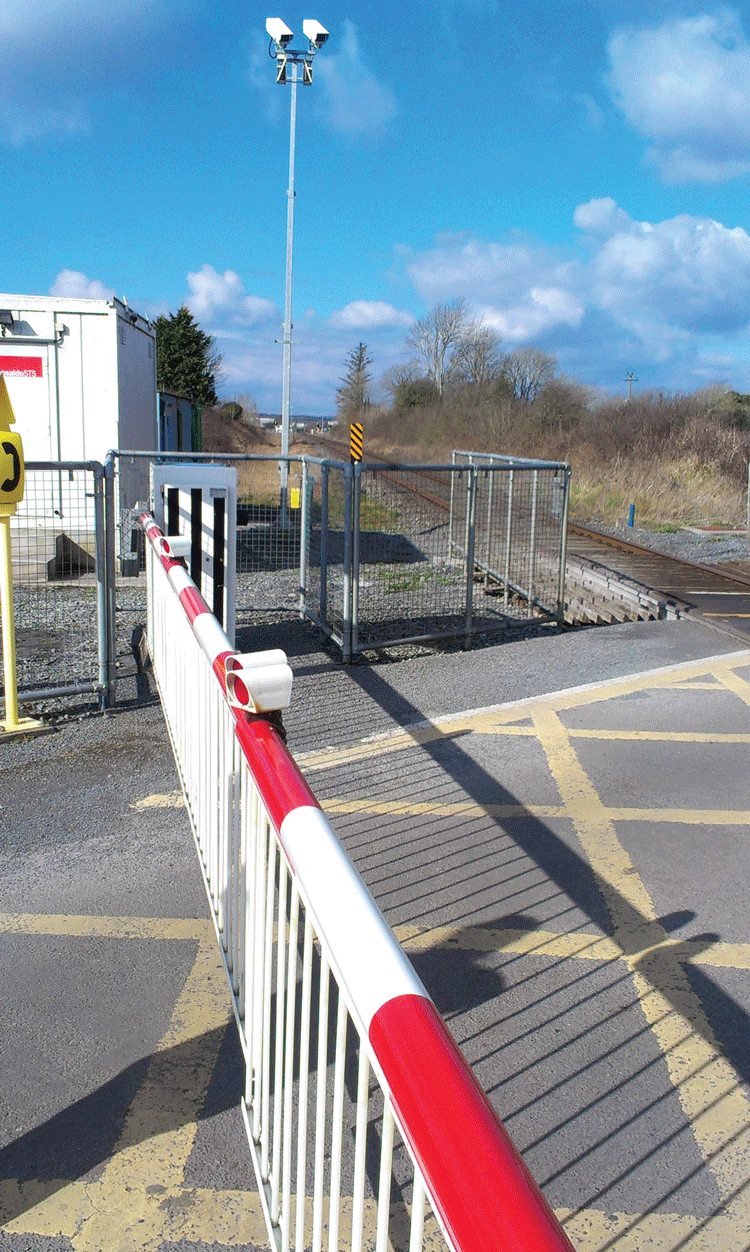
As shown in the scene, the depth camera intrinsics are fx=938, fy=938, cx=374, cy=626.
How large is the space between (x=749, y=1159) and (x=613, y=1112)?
392 millimetres

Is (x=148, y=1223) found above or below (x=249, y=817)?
below

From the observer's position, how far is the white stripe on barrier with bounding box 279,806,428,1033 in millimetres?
1274

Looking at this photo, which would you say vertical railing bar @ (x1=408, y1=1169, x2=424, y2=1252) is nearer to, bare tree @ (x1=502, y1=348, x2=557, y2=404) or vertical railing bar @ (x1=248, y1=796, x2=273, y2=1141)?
vertical railing bar @ (x1=248, y1=796, x2=273, y2=1141)

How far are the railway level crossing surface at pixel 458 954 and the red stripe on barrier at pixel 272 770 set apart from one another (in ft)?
4.37

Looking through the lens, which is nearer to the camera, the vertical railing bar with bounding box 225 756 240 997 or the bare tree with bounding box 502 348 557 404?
the vertical railing bar with bounding box 225 756 240 997

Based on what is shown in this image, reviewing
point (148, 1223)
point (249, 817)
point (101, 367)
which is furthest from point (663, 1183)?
point (101, 367)

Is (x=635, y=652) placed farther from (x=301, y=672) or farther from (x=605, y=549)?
(x=605, y=549)

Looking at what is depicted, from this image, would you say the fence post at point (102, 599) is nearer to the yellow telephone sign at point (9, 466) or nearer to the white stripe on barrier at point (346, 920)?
the yellow telephone sign at point (9, 466)

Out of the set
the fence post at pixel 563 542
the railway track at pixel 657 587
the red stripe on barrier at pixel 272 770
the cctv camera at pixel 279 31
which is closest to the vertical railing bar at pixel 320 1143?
the red stripe on barrier at pixel 272 770

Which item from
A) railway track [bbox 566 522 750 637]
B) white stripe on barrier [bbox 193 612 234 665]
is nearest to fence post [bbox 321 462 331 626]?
railway track [bbox 566 522 750 637]

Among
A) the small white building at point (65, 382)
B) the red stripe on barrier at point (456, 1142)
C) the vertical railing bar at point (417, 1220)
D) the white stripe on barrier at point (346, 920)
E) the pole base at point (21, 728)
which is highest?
the small white building at point (65, 382)

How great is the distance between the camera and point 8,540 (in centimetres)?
594

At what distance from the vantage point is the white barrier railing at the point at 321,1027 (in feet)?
3.30

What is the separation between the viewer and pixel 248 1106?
8.19 feet
